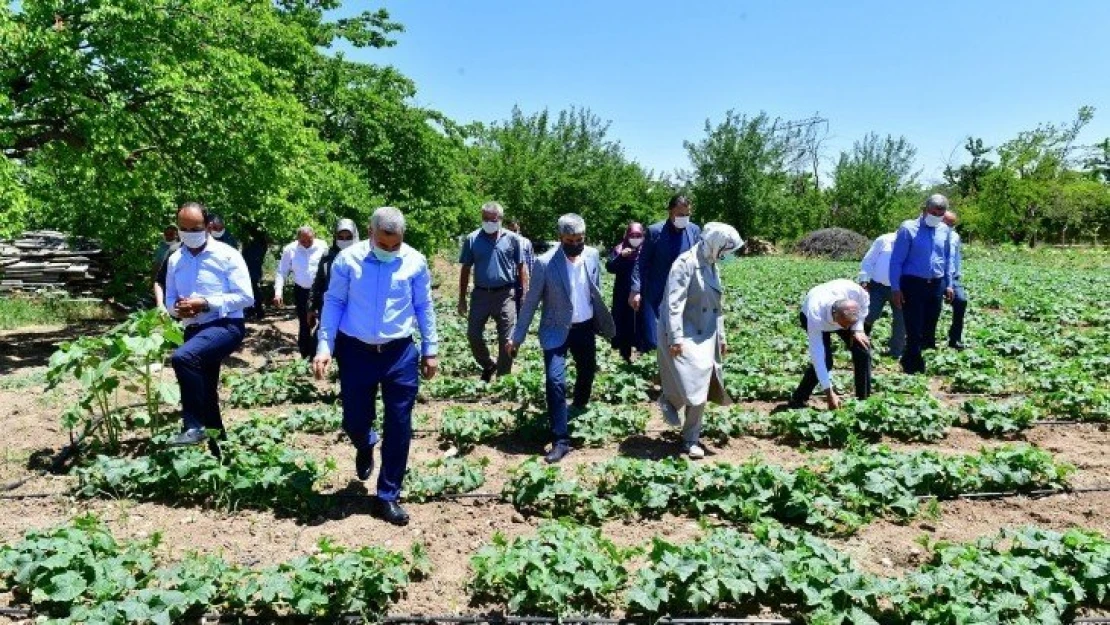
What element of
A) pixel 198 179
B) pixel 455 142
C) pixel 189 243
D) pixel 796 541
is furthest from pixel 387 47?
pixel 796 541

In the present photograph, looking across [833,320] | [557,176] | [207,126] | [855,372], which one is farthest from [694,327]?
[557,176]

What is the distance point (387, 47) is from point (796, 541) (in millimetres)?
19073

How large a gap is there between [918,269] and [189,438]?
757 cm

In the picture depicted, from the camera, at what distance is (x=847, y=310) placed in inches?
257

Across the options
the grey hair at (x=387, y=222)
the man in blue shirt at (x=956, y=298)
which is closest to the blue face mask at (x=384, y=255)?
the grey hair at (x=387, y=222)

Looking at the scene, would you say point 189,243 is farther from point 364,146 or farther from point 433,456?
point 364,146

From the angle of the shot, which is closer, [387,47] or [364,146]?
[364,146]

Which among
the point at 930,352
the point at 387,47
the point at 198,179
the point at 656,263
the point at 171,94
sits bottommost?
the point at 930,352

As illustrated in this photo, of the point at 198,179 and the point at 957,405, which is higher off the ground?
the point at 198,179

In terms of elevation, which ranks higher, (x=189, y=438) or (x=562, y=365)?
(x=562, y=365)

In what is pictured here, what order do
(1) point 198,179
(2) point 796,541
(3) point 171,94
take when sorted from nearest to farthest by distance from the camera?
(2) point 796,541, (3) point 171,94, (1) point 198,179

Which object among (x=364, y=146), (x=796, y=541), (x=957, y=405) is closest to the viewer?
(x=796, y=541)

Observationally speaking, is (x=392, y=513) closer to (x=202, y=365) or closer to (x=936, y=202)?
(x=202, y=365)

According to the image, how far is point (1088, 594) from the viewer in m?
3.76
